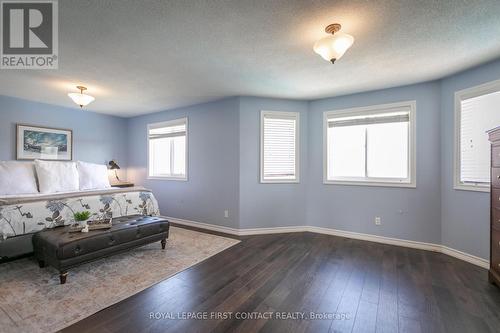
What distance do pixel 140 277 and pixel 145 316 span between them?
2.28 feet

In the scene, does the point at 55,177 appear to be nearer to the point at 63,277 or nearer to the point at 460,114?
the point at 63,277

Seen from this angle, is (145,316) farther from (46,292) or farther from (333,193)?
(333,193)

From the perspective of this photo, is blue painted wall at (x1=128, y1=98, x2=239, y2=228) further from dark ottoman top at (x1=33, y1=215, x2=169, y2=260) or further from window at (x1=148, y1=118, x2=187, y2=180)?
dark ottoman top at (x1=33, y1=215, x2=169, y2=260)

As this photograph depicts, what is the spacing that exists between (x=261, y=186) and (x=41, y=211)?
3076mm

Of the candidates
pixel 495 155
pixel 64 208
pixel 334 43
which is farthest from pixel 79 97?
pixel 495 155

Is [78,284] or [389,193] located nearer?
[78,284]

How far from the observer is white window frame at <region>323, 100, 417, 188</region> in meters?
3.31

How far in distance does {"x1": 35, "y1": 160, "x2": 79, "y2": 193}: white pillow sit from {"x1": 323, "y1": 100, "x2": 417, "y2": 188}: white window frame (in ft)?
14.6

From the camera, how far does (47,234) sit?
2.41 meters

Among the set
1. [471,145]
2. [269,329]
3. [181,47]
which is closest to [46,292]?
[269,329]

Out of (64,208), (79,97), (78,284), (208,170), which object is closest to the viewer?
(78,284)

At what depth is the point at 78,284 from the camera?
220 cm

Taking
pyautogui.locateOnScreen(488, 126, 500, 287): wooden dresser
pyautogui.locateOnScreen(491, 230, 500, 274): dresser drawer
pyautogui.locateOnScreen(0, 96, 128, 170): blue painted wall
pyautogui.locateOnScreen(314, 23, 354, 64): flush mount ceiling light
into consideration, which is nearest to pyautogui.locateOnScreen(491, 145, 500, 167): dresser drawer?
pyautogui.locateOnScreen(488, 126, 500, 287): wooden dresser

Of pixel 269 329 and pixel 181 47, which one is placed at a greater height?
pixel 181 47
